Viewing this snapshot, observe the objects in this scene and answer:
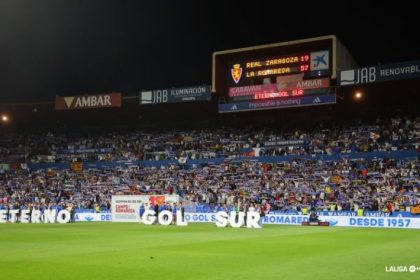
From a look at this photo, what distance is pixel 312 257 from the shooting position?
1549 cm

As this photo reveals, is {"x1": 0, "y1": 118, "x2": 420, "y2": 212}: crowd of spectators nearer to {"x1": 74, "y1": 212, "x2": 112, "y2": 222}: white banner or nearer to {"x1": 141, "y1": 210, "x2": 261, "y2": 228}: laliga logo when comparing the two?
{"x1": 74, "y1": 212, "x2": 112, "y2": 222}: white banner

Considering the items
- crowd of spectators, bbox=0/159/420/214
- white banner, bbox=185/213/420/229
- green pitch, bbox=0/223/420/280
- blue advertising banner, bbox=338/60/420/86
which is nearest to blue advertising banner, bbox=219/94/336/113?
blue advertising banner, bbox=338/60/420/86

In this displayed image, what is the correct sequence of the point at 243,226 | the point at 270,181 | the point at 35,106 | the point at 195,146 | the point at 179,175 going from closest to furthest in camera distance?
the point at 243,226 < the point at 270,181 < the point at 179,175 < the point at 195,146 < the point at 35,106

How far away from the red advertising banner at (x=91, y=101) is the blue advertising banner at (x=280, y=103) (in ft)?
35.7

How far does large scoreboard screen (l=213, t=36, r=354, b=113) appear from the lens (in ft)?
136

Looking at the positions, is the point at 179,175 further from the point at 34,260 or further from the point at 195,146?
the point at 34,260

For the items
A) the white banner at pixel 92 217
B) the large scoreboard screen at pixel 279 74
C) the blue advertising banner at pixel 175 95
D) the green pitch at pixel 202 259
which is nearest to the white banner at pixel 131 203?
the white banner at pixel 92 217

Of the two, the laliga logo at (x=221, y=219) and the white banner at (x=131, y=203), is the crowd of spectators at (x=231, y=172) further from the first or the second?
the laliga logo at (x=221, y=219)

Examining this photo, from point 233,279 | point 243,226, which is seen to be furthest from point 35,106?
point 233,279

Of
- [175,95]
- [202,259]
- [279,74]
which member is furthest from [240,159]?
[202,259]

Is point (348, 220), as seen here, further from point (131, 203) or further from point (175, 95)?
point (175, 95)

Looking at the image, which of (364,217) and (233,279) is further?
(364,217)

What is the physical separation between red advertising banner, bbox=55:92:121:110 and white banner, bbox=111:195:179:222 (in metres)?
12.3

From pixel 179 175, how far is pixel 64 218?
490 inches
